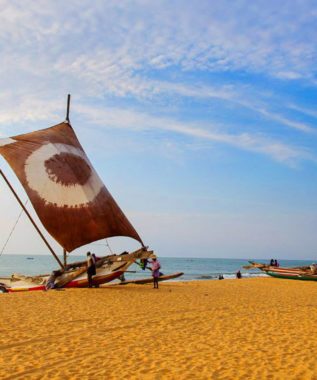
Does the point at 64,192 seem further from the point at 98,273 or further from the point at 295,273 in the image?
the point at 295,273

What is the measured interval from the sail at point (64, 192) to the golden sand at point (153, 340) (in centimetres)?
545

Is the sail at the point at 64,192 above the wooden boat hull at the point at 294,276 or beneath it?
above

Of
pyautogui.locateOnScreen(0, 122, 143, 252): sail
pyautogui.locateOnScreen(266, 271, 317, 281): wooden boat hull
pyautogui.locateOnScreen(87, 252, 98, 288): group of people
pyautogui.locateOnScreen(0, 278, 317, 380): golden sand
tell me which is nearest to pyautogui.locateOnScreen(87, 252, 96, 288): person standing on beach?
pyautogui.locateOnScreen(87, 252, 98, 288): group of people

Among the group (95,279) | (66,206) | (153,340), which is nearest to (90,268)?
(95,279)

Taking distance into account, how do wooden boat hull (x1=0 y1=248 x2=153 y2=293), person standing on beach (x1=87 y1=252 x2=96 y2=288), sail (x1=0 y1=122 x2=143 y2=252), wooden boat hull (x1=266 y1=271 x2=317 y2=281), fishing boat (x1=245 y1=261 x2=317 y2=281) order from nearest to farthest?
person standing on beach (x1=87 y1=252 x2=96 y2=288), wooden boat hull (x1=0 y1=248 x2=153 y2=293), sail (x1=0 y1=122 x2=143 y2=252), wooden boat hull (x1=266 y1=271 x2=317 y2=281), fishing boat (x1=245 y1=261 x2=317 y2=281)

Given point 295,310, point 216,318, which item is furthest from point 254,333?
point 295,310

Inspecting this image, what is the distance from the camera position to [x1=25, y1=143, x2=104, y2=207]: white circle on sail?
22.2 meters

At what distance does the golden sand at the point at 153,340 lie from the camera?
7711 millimetres

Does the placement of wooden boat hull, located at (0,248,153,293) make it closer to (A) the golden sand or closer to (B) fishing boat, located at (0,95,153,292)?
(B) fishing boat, located at (0,95,153,292)

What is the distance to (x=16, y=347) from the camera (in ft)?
30.0

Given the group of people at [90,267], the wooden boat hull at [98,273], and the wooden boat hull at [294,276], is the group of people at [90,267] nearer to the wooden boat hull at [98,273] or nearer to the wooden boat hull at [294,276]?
the wooden boat hull at [98,273]

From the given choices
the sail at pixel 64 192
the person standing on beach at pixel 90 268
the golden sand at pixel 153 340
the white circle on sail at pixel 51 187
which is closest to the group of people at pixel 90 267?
the person standing on beach at pixel 90 268

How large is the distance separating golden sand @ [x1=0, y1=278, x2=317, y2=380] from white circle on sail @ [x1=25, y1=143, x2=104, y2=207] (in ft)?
21.1

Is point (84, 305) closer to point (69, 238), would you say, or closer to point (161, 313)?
point (161, 313)
